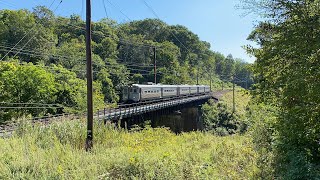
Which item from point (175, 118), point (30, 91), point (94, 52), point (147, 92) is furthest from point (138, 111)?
point (94, 52)

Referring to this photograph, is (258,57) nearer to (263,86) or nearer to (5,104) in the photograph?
(263,86)

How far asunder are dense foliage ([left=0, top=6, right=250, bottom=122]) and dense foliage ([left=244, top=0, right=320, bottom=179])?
194 centimetres

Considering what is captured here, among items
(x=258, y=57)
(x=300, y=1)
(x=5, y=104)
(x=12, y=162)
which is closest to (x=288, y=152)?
(x=258, y=57)

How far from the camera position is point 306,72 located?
21.2 ft

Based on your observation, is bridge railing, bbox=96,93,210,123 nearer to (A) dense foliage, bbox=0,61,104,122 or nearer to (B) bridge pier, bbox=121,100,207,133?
(B) bridge pier, bbox=121,100,207,133

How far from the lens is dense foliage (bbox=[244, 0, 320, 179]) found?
6664mm

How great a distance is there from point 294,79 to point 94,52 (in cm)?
6587

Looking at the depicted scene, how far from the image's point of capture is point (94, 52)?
69375 mm

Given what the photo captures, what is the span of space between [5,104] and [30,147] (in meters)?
23.3

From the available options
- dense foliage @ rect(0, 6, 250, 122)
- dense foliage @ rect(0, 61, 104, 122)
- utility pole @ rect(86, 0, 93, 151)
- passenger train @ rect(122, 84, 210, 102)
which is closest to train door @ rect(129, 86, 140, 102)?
passenger train @ rect(122, 84, 210, 102)

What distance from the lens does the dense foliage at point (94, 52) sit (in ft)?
117

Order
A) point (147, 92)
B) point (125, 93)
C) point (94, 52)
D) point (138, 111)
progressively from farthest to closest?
point (94, 52), point (147, 92), point (125, 93), point (138, 111)

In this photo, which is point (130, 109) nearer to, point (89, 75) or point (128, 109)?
point (128, 109)

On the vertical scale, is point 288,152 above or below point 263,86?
below
